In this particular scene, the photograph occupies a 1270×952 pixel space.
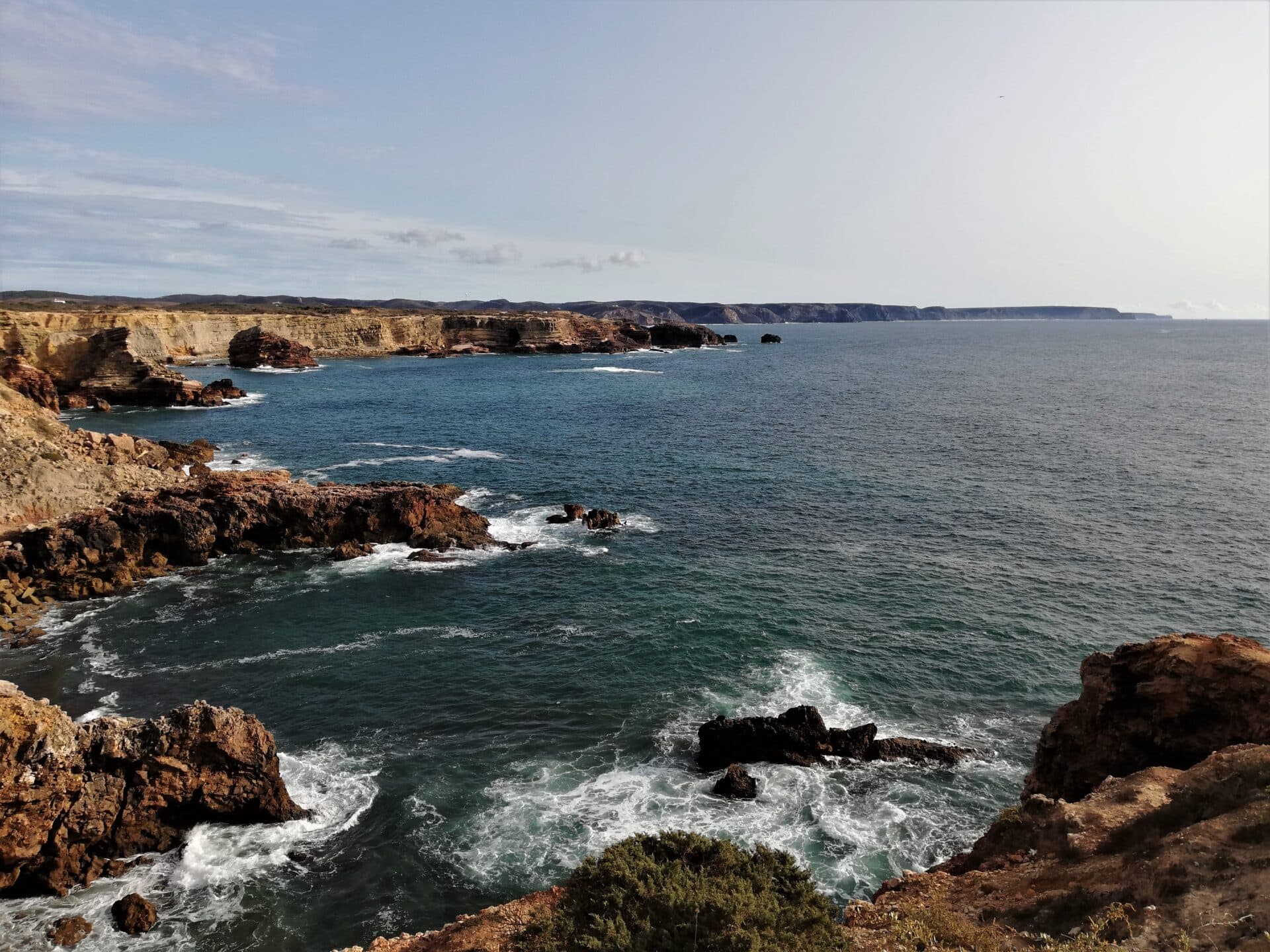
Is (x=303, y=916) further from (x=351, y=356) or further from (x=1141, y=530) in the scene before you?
(x=351, y=356)

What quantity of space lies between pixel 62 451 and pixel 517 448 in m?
38.4

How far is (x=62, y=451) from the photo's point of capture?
49125 millimetres

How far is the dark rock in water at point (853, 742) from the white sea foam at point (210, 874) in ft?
54.6

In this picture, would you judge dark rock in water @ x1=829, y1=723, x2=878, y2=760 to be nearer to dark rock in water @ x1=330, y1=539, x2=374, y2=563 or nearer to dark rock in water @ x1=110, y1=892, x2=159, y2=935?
dark rock in water @ x1=110, y1=892, x2=159, y2=935

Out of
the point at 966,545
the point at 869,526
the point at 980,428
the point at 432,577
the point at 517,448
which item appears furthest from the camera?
the point at 980,428

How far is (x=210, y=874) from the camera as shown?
21734 millimetres

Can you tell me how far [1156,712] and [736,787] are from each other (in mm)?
12748

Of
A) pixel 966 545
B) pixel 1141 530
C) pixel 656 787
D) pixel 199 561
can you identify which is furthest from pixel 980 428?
pixel 199 561

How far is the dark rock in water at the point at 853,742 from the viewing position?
2720cm

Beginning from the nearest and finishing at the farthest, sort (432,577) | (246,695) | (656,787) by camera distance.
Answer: (656,787)
(246,695)
(432,577)

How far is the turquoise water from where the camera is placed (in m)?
22.6

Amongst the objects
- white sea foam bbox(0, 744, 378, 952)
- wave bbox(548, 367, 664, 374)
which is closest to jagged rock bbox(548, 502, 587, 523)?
white sea foam bbox(0, 744, 378, 952)

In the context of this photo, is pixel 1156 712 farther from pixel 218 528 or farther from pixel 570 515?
pixel 218 528

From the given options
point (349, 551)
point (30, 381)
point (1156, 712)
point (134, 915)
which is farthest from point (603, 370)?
point (134, 915)
